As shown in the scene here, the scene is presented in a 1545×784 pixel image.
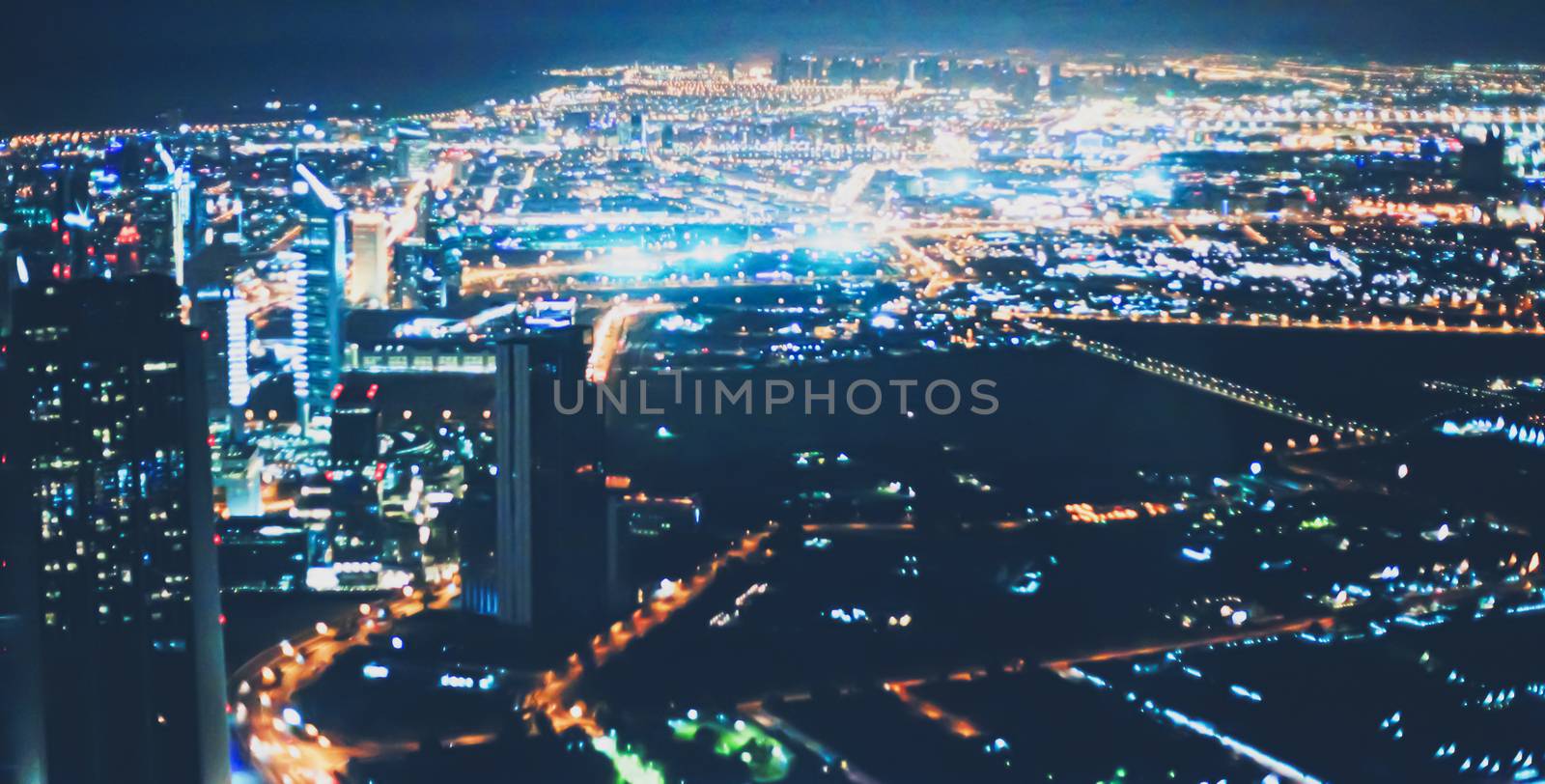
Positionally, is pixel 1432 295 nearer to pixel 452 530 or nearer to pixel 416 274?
pixel 416 274

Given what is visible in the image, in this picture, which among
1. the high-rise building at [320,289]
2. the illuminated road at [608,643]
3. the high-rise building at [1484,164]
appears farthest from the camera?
the high-rise building at [1484,164]

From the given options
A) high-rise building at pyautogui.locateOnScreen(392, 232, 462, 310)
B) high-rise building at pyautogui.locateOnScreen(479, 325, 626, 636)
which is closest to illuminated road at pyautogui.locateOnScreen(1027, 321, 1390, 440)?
high-rise building at pyautogui.locateOnScreen(392, 232, 462, 310)

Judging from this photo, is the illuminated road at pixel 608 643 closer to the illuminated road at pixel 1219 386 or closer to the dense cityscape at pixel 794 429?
the dense cityscape at pixel 794 429

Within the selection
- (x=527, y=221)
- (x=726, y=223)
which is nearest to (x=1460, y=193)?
(x=726, y=223)

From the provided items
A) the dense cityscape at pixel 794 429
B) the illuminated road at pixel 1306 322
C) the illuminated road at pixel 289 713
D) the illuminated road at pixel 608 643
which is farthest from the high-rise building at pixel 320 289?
the illuminated road at pixel 1306 322

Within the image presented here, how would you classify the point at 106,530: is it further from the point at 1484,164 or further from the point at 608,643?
the point at 1484,164

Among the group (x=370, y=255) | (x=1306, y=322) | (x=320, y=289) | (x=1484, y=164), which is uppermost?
(x=1484, y=164)

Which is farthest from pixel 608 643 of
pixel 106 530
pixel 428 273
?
pixel 428 273
